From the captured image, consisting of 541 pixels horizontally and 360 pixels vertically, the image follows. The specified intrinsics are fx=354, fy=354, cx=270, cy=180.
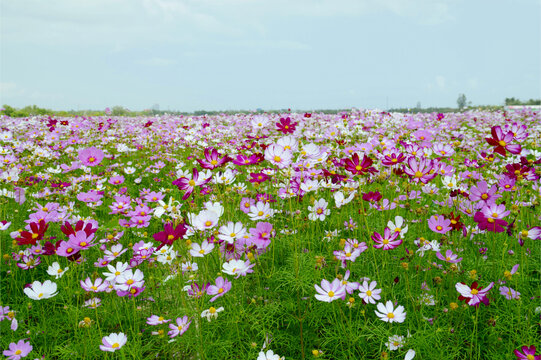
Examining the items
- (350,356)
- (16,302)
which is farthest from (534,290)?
(16,302)

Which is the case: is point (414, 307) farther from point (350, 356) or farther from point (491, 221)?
point (491, 221)

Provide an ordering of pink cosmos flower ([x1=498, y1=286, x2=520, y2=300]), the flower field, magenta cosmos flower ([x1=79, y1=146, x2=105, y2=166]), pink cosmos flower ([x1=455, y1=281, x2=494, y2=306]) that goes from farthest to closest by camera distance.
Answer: magenta cosmos flower ([x1=79, y1=146, x2=105, y2=166]), pink cosmos flower ([x1=498, y1=286, x2=520, y2=300]), the flower field, pink cosmos flower ([x1=455, y1=281, x2=494, y2=306])

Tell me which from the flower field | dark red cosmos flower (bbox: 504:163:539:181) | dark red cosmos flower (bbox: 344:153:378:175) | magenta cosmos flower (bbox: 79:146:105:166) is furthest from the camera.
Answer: magenta cosmos flower (bbox: 79:146:105:166)

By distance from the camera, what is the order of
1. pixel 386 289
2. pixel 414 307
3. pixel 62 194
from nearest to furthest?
pixel 414 307 < pixel 386 289 < pixel 62 194

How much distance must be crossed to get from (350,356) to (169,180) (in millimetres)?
3466

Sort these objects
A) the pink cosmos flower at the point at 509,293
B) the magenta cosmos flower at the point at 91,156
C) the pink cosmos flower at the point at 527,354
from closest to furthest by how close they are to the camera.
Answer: the pink cosmos flower at the point at 527,354
the pink cosmos flower at the point at 509,293
the magenta cosmos flower at the point at 91,156

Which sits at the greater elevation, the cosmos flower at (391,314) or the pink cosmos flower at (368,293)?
the pink cosmos flower at (368,293)

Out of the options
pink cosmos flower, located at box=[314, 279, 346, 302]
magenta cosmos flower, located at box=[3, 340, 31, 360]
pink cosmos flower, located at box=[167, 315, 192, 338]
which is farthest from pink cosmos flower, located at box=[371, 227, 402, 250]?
magenta cosmos flower, located at box=[3, 340, 31, 360]

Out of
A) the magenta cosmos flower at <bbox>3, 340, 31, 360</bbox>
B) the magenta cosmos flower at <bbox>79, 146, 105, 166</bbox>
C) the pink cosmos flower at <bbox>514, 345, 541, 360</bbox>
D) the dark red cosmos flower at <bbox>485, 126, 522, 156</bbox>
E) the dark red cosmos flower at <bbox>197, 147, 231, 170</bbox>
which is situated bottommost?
the magenta cosmos flower at <bbox>3, 340, 31, 360</bbox>

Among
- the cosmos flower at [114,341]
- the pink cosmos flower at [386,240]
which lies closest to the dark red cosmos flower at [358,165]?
the pink cosmos flower at [386,240]

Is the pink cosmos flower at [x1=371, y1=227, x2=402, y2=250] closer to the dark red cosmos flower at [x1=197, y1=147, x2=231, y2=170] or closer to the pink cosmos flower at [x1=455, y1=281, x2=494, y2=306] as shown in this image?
the pink cosmos flower at [x1=455, y1=281, x2=494, y2=306]

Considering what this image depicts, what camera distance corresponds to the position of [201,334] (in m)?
1.52

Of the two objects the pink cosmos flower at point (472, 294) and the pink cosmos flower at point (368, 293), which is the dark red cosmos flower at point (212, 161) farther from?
the pink cosmos flower at point (472, 294)

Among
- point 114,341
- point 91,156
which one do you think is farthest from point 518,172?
point 91,156
